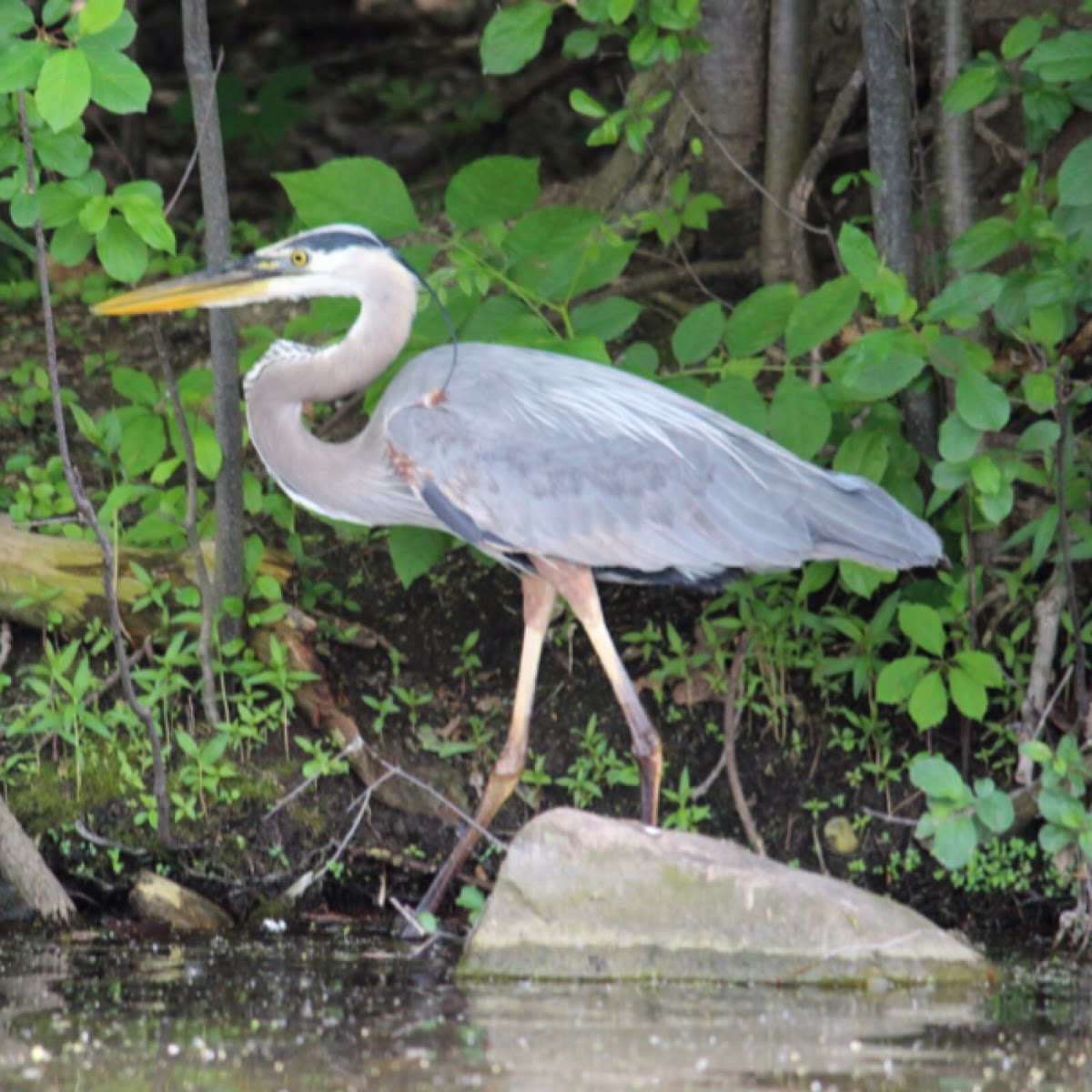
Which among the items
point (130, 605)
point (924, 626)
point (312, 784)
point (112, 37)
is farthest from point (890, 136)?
point (130, 605)

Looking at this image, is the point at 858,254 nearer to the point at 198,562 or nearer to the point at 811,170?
the point at 811,170

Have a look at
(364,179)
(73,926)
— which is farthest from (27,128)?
(73,926)

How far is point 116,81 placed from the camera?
Answer: 3.87 metres

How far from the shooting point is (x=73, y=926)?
4762 millimetres

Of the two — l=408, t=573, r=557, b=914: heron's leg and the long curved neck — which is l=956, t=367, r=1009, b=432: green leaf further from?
the long curved neck

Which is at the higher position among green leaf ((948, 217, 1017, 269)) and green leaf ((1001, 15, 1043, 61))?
green leaf ((1001, 15, 1043, 61))

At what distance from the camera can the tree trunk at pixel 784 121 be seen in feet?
19.5

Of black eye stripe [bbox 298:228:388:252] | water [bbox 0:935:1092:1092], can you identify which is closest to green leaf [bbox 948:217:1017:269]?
black eye stripe [bbox 298:228:388:252]

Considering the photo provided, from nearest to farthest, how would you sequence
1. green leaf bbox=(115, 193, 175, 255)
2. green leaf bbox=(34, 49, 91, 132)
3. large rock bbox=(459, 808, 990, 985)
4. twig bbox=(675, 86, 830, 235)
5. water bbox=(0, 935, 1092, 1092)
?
water bbox=(0, 935, 1092, 1092), green leaf bbox=(34, 49, 91, 132), large rock bbox=(459, 808, 990, 985), green leaf bbox=(115, 193, 175, 255), twig bbox=(675, 86, 830, 235)

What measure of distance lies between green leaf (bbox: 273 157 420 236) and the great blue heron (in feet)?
0.34

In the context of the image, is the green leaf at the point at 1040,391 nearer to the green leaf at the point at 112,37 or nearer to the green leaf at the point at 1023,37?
the green leaf at the point at 1023,37

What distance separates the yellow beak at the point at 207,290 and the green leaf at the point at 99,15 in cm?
114

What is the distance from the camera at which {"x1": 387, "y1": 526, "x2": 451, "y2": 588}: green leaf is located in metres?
5.34

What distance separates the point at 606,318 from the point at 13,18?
190cm
